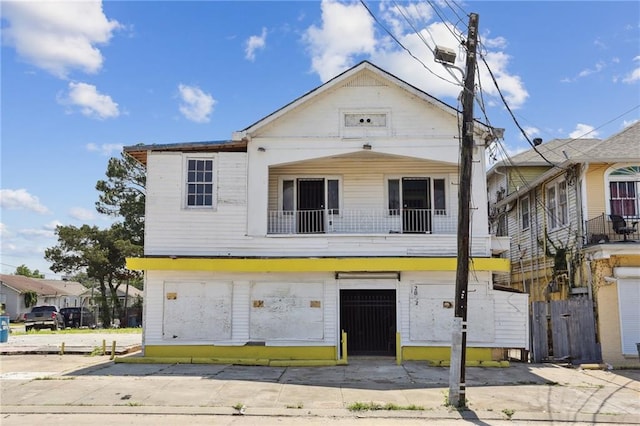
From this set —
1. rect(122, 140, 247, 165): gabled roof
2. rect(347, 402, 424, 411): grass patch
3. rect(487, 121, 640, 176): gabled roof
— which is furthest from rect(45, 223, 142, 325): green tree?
rect(347, 402, 424, 411): grass patch

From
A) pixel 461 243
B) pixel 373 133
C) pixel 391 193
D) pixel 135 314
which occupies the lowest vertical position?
pixel 135 314

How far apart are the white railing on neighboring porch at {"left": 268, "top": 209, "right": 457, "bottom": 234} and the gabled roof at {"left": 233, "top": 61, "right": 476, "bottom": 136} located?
302 centimetres

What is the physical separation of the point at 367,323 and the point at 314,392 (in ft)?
18.6

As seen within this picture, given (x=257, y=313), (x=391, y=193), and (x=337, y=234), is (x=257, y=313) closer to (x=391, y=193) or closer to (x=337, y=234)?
(x=337, y=234)

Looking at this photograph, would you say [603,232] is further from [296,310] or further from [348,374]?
[296,310]

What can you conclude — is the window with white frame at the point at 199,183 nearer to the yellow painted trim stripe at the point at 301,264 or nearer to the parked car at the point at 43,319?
the yellow painted trim stripe at the point at 301,264

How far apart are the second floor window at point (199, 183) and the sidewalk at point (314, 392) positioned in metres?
5.10

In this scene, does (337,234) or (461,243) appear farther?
(337,234)

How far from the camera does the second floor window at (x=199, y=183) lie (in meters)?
18.1

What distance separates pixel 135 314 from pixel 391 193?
3521cm

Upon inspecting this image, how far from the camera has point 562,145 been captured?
2483cm

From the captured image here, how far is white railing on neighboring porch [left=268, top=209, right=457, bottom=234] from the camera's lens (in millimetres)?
18969

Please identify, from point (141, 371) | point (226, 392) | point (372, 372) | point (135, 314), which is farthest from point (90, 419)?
point (135, 314)

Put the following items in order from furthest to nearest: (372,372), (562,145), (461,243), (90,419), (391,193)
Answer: (562,145)
(391,193)
(372,372)
(461,243)
(90,419)
